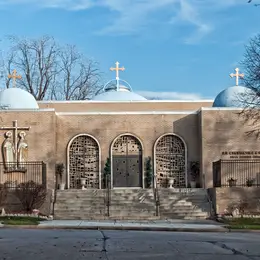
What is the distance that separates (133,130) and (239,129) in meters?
6.32

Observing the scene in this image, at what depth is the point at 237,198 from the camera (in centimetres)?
2786

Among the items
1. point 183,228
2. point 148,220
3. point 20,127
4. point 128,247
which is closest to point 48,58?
point 20,127

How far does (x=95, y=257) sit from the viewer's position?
11.1m

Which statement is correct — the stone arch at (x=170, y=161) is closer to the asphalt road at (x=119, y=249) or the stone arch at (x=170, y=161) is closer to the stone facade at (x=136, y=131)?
the stone facade at (x=136, y=131)

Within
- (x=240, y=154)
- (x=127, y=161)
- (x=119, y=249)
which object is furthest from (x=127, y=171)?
(x=119, y=249)

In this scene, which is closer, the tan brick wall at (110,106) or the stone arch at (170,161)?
the stone arch at (170,161)

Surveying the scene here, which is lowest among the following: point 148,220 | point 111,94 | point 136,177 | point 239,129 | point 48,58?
point 148,220

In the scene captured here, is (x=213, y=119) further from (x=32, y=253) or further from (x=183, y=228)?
(x=32, y=253)

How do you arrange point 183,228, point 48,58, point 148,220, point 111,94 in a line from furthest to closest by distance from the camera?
1. point 48,58
2. point 111,94
3. point 148,220
4. point 183,228

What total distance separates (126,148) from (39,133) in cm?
529

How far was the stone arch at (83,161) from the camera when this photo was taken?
3281 cm

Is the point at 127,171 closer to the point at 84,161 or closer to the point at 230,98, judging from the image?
the point at 84,161

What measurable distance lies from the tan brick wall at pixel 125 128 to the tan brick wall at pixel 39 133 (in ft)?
3.74

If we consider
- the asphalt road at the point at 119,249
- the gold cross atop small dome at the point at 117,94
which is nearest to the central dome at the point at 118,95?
the gold cross atop small dome at the point at 117,94
